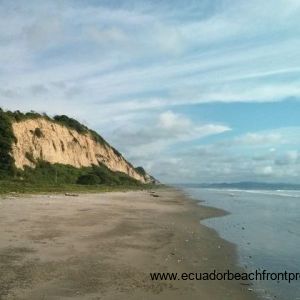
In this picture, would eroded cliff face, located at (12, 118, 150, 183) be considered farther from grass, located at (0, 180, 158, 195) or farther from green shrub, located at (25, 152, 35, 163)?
grass, located at (0, 180, 158, 195)

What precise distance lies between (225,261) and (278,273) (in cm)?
175

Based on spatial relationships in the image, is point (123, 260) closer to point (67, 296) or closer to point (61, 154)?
point (67, 296)

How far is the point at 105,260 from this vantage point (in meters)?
12.1

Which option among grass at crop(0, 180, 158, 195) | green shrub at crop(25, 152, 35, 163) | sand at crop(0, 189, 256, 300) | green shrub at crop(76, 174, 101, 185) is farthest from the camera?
green shrub at crop(76, 174, 101, 185)

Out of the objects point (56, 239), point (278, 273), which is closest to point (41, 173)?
point (56, 239)

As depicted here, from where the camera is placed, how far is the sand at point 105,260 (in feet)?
30.0

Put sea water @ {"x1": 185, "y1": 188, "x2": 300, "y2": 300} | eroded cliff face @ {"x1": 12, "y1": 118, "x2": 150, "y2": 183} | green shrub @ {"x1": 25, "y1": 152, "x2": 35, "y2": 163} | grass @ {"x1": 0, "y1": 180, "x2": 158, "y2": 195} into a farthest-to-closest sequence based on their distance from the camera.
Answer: green shrub @ {"x1": 25, "y1": 152, "x2": 35, "y2": 163} < eroded cliff face @ {"x1": 12, "y1": 118, "x2": 150, "y2": 183} < grass @ {"x1": 0, "y1": 180, "x2": 158, "y2": 195} < sea water @ {"x1": 185, "y1": 188, "x2": 300, "y2": 300}

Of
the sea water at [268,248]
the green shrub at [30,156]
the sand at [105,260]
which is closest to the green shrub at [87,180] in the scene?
the green shrub at [30,156]

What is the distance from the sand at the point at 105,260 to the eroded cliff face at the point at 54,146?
55106mm

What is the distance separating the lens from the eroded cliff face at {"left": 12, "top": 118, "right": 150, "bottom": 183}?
245 ft

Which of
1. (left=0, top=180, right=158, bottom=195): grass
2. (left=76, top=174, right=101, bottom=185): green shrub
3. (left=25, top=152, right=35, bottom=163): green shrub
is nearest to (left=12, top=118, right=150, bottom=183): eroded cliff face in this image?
(left=25, top=152, right=35, bottom=163): green shrub

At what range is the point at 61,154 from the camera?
88.9 metres

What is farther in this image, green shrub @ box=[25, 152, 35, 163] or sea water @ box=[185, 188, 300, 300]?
green shrub @ box=[25, 152, 35, 163]

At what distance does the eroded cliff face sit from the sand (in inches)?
2170
